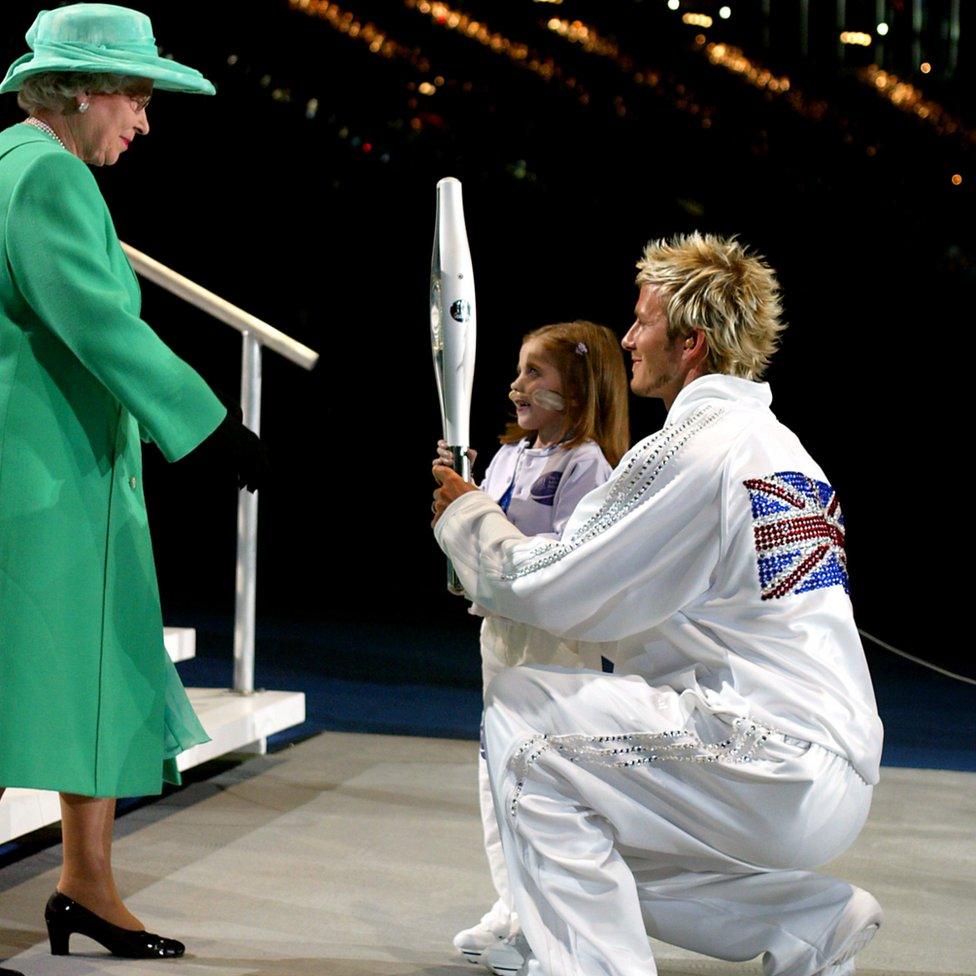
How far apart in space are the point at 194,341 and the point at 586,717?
6.73 metres

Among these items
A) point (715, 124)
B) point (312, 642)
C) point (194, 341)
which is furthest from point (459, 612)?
point (715, 124)

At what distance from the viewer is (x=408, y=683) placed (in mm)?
5773

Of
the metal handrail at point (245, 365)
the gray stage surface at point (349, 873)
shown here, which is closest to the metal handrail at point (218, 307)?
the metal handrail at point (245, 365)

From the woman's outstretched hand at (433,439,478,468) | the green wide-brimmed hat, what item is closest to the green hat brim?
the green wide-brimmed hat

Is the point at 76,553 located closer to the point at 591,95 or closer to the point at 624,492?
the point at 624,492

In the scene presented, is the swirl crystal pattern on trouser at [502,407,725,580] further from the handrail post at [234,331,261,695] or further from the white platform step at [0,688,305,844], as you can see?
the handrail post at [234,331,261,695]

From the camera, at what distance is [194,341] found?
8594 millimetres

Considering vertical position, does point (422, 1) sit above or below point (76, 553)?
Answer: above

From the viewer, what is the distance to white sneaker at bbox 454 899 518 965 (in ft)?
8.64

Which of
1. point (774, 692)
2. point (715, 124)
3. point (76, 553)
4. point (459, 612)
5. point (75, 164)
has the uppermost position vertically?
point (715, 124)

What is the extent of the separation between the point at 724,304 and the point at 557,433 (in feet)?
2.21

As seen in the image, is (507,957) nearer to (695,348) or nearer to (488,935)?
(488,935)

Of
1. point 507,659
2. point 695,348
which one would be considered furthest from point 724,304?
point 507,659

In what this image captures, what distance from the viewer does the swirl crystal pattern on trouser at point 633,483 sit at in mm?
2215
